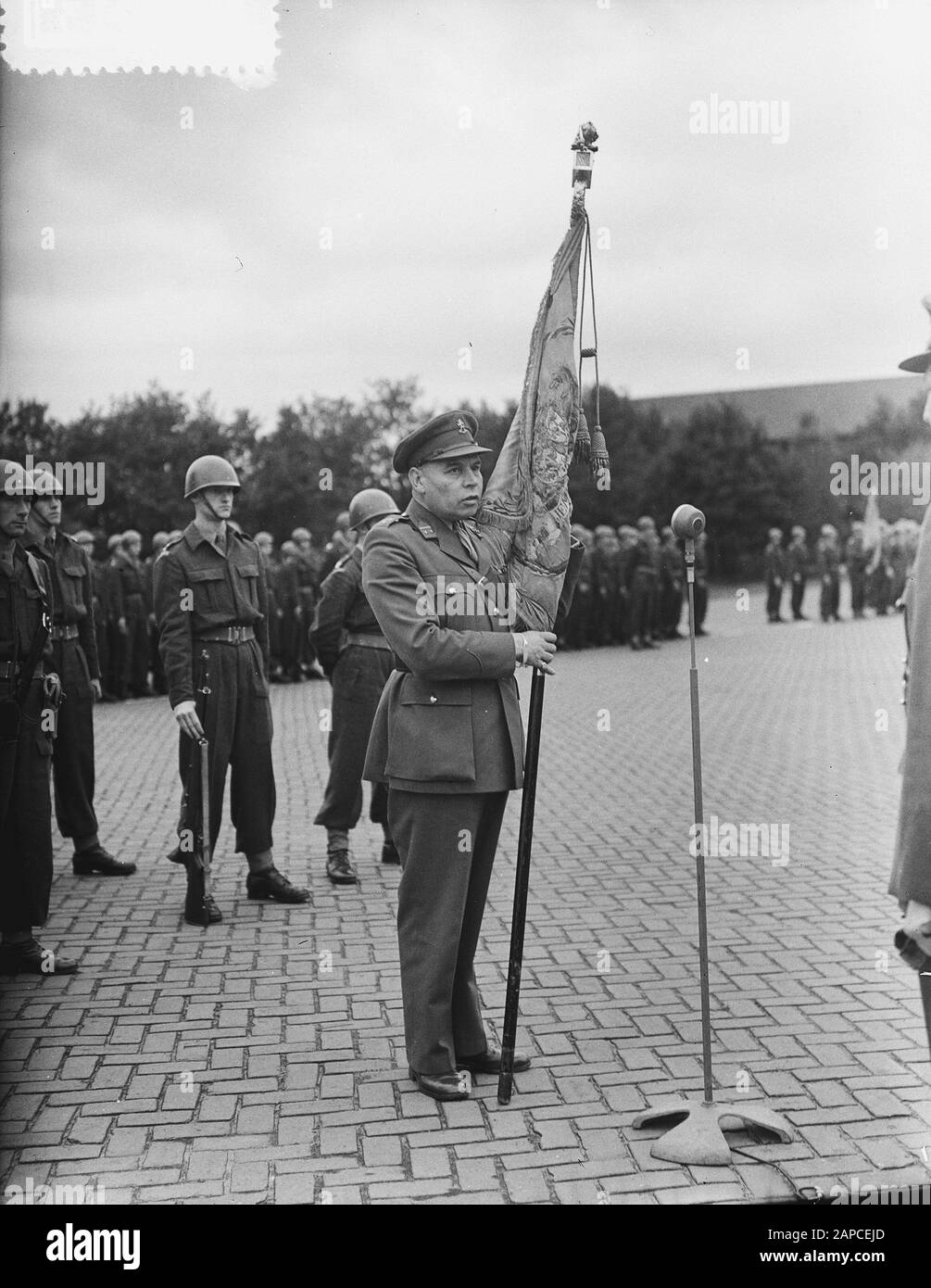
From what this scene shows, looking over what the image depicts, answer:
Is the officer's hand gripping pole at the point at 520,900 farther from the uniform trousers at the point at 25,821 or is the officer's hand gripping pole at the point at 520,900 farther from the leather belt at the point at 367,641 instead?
the leather belt at the point at 367,641

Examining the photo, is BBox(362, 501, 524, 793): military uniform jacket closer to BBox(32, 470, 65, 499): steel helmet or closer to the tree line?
BBox(32, 470, 65, 499): steel helmet

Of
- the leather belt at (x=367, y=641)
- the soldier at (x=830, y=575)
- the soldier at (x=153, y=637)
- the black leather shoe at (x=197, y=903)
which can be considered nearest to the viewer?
the black leather shoe at (x=197, y=903)

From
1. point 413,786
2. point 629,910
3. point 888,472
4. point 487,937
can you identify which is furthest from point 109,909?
point 888,472

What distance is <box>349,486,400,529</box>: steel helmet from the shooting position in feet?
25.5

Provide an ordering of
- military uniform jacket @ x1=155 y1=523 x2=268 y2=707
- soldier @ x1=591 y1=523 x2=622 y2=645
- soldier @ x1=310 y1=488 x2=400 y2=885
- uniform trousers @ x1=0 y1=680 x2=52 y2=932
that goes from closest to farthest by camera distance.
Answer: uniform trousers @ x1=0 y1=680 x2=52 y2=932
military uniform jacket @ x1=155 y1=523 x2=268 y2=707
soldier @ x1=310 y1=488 x2=400 y2=885
soldier @ x1=591 y1=523 x2=622 y2=645

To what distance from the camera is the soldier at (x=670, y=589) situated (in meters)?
25.8

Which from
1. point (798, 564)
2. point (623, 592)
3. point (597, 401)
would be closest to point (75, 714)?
point (597, 401)

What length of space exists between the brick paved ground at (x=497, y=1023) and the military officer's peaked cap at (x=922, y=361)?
87.8 inches

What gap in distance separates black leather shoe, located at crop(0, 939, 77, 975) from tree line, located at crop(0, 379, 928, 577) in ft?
62.3

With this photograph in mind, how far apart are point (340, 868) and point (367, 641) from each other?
1.31m

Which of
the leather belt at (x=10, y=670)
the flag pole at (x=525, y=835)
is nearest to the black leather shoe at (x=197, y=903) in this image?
the leather belt at (x=10, y=670)

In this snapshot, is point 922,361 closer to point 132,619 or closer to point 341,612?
point 341,612

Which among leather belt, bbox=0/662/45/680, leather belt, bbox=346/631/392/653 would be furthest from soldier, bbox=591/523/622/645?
leather belt, bbox=0/662/45/680
